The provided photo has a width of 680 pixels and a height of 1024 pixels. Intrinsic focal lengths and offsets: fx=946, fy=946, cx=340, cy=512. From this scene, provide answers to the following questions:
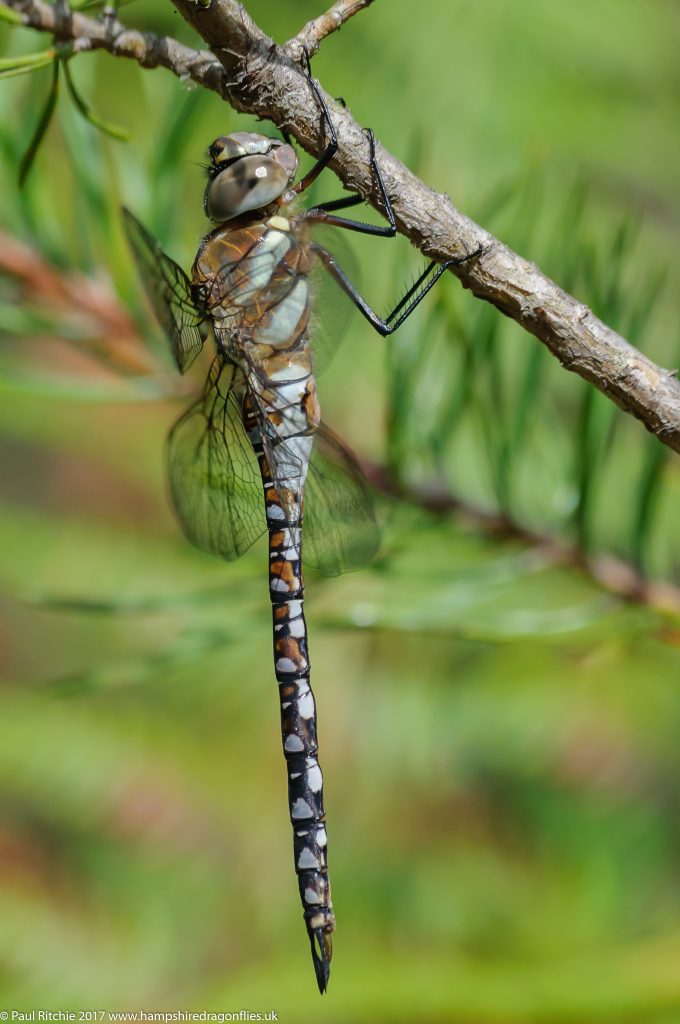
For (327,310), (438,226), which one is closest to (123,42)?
(438,226)

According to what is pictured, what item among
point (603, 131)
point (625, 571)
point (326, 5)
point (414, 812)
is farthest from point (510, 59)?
point (414, 812)

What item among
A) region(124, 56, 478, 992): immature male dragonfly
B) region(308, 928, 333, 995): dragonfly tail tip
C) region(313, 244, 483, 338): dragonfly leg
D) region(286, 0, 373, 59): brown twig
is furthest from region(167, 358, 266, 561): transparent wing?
region(286, 0, 373, 59): brown twig

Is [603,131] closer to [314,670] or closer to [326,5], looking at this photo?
[326,5]

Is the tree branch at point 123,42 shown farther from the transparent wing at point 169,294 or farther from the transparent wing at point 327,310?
the transparent wing at point 327,310

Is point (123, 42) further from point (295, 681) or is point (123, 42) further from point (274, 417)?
point (295, 681)

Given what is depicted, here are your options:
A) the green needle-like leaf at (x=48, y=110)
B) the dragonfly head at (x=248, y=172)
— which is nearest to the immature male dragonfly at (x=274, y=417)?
the dragonfly head at (x=248, y=172)
